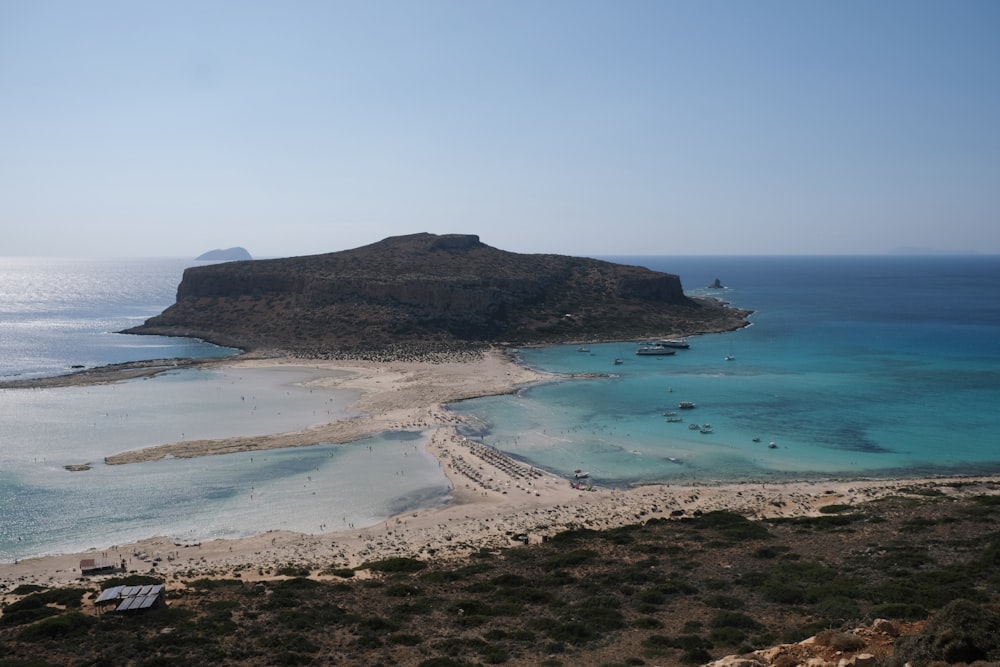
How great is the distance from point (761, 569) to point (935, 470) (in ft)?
74.3

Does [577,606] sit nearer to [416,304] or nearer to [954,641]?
[954,641]

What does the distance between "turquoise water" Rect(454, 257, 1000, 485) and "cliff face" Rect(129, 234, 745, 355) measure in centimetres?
1205

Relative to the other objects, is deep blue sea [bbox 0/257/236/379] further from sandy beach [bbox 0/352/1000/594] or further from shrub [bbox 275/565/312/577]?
shrub [bbox 275/565/312/577]

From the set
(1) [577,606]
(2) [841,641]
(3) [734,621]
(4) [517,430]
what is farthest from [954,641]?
(4) [517,430]

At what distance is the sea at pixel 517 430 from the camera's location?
118ft

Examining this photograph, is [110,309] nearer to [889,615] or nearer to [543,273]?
[543,273]

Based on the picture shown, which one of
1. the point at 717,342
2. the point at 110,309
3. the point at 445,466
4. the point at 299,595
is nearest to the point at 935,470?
the point at 445,466

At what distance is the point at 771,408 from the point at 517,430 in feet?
69.4

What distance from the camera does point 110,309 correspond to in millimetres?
150500

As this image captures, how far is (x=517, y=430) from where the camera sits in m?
50.6

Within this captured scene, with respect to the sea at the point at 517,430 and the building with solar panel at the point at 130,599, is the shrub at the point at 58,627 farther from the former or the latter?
the sea at the point at 517,430

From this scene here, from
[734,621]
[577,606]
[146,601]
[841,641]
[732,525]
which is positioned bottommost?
[732,525]

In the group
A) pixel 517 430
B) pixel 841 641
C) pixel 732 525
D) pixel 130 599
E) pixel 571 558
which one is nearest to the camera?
pixel 841 641

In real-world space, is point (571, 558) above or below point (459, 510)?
above
